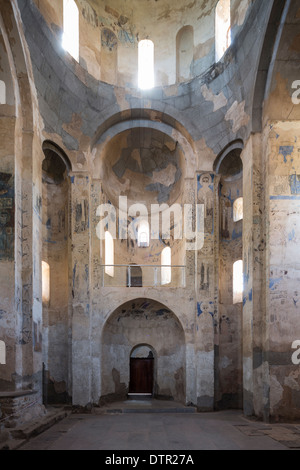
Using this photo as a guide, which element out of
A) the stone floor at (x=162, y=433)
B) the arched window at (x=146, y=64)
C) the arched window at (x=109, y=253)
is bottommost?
the stone floor at (x=162, y=433)

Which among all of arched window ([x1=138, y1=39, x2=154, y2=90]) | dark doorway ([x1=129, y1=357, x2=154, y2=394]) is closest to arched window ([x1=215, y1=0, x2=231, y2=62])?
arched window ([x1=138, y1=39, x2=154, y2=90])

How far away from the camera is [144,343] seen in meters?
15.1

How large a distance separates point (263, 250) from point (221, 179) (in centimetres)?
419

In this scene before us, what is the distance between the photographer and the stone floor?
26.7 ft

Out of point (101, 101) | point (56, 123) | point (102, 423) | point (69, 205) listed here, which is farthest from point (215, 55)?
point (102, 423)

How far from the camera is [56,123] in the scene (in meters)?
12.9

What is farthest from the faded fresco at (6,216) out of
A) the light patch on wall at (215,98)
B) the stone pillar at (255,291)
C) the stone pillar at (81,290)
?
the light patch on wall at (215,98)

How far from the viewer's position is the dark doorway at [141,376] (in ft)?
54.9

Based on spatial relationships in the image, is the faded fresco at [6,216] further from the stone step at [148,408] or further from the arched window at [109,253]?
the stone step at [148,408]

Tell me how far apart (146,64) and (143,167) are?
155 inches

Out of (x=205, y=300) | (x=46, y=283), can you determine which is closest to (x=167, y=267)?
(x=205, y=300)

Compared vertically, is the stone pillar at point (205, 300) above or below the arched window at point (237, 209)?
below

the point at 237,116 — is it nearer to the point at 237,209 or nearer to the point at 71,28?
the point at 237,209

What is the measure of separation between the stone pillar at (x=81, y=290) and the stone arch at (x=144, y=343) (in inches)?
37.2
